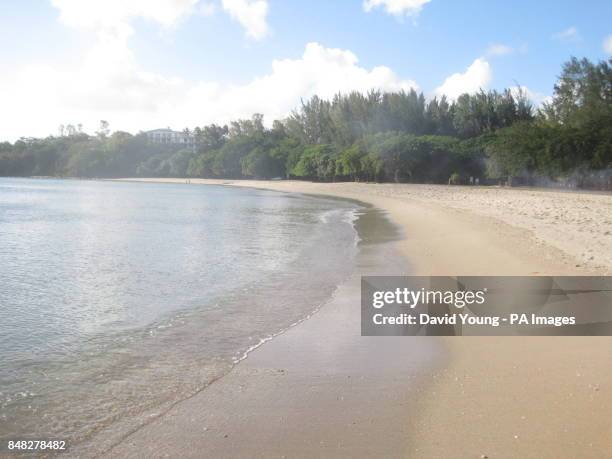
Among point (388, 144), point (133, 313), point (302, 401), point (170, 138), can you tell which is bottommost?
point (133, 313)

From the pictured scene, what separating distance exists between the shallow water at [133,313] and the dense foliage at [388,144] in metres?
37.5

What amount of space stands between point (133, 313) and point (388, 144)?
2353 inches

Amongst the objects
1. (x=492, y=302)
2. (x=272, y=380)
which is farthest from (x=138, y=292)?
(x=492, y=302)

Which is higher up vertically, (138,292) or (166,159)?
(166,159)

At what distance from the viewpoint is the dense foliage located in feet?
159

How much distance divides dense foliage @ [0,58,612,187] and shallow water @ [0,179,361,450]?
3750cm

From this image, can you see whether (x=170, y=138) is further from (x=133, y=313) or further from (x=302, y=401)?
(x=302, y=401)

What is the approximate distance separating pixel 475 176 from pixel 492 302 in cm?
5941

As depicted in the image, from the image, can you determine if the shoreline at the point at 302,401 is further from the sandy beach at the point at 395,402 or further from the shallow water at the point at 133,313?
the shallow water at the point at 133,313

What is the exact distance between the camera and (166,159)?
121125 mm

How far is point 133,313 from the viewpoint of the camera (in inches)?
341

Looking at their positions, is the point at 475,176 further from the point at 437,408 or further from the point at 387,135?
the point at 437,408

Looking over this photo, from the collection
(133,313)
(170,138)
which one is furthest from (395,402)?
(170,138)

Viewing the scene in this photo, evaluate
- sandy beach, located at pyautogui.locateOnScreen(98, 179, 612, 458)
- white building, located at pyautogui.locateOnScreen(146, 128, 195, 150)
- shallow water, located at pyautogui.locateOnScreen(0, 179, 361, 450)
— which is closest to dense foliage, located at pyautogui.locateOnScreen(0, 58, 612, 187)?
white building, located at pyautogui.locateOnScreen(146, 128, 195, 150)
